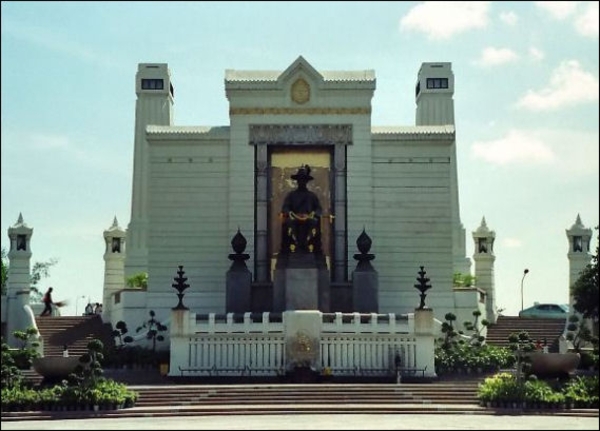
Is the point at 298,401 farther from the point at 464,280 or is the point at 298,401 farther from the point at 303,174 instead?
the point at 464,280

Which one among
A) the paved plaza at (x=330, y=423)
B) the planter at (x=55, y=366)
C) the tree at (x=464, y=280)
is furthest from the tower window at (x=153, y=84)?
the paved plaza at (x=330, y=423)

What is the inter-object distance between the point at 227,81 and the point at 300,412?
2302 cm

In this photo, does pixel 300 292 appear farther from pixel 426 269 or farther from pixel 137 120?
pixel 137 120

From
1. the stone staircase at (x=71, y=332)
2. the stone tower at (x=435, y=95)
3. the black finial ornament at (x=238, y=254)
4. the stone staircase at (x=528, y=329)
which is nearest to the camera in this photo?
the stone staircase at (x=71, y=332)

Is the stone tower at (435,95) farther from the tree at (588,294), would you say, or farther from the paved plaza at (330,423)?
the paved plaza at (330,423)

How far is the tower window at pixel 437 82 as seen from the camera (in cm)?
6819

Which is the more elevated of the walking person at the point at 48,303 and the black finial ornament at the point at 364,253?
the black finial ornament at the point at 364,253

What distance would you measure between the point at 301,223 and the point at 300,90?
8673mm

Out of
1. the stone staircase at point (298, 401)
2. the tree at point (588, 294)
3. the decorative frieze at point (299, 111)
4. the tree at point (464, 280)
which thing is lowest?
the stone staircase at point (298, 401)

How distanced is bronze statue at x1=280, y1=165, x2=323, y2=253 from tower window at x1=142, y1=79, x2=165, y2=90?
27.7 metres

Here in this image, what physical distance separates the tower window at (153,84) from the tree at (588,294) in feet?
118

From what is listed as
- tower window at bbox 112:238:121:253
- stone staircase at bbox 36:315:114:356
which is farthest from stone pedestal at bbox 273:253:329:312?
tower window at bbox 112:238:121:253

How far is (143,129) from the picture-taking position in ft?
222

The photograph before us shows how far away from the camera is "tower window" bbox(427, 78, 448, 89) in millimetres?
68188
